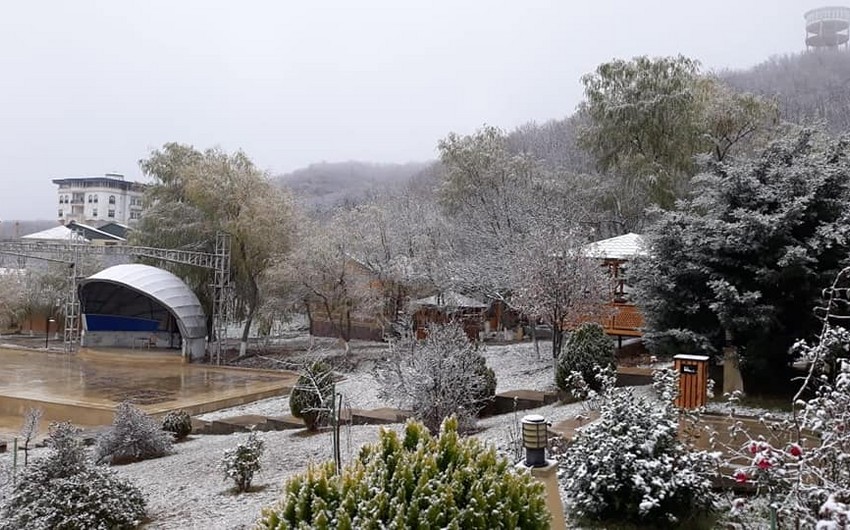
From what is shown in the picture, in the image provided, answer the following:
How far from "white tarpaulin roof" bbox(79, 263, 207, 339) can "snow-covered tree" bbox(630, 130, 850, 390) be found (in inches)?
754

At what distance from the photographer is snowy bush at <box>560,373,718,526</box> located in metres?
4.77

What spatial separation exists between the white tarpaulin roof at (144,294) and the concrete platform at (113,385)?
1.54 meters

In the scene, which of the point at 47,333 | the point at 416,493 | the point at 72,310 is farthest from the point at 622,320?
the point at 47,333

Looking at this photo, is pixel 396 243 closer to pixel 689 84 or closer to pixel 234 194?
pixel 234 194

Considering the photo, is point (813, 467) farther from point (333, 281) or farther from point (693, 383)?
point (333, 281)

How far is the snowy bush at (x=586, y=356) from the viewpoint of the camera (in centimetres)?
1045

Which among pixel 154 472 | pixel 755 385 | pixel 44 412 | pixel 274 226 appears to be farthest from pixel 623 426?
pixel 274 226

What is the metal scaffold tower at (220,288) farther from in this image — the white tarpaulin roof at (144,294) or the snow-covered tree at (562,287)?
the snow-covered tree at (562,287)

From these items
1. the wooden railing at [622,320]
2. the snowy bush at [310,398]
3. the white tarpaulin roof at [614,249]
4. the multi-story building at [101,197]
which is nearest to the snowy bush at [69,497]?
the snowy bush at [310,398]

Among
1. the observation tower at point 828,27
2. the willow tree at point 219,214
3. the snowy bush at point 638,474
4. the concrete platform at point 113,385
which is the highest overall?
the observation tower at point 828,27

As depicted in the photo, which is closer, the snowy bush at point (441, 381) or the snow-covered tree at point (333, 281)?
the snowy bush at point (441, 381)

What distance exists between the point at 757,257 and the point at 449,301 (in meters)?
13.0

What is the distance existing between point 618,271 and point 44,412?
1355 centimetres

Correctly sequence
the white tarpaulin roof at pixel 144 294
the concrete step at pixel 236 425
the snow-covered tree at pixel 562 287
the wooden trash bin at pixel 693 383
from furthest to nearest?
the white tarpaulin roof at pixel 144 294, the snow-covered tree at pixel 562 287, the concrete step at pixel 236 425, the wooden trash bin at pixel 693 383
